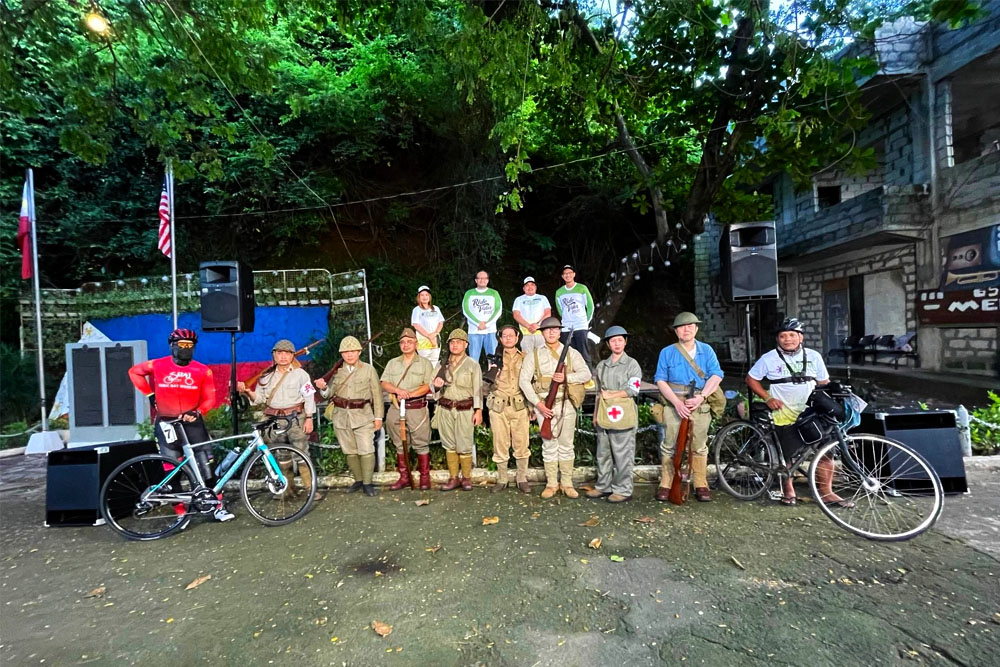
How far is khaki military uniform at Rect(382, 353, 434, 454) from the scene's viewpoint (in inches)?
190

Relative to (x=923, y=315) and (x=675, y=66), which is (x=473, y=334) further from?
(x=923, y=315)

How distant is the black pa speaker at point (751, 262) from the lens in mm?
4961

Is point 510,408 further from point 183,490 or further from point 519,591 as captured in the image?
Answer: point 183,490

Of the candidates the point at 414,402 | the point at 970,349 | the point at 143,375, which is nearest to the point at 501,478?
the point at 414,402

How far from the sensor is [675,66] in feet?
22.1

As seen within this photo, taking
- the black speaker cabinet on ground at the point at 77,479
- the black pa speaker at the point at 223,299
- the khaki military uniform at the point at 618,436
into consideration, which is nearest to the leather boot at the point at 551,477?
the khaki military uniform at the point at 618,436

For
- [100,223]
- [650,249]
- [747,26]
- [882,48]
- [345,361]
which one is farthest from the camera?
[100,223]

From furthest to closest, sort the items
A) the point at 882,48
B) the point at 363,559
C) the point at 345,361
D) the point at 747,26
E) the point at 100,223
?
1. the point at 100,223
2. the point at 882,48
3. the point at 747,26
4. the point at 345,361
5. the point at 363,559

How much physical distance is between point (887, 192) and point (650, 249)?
4.89 meters

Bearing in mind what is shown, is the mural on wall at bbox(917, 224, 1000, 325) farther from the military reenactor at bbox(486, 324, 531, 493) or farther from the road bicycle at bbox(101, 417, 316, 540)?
the road bicycle at bbox(101, 417, 316, 540)

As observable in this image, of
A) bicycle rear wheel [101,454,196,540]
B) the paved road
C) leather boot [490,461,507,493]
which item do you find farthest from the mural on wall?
bicycle rear wheel [101,454,196,540]

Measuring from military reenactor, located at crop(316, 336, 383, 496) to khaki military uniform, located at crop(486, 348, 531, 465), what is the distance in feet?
3.79

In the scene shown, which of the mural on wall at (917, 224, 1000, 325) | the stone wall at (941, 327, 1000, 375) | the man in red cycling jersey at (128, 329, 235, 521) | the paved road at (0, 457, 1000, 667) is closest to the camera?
the paved road at (0, 457, 1000, 667)

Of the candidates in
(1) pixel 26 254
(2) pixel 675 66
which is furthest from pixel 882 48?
(1) pixel 26 254
